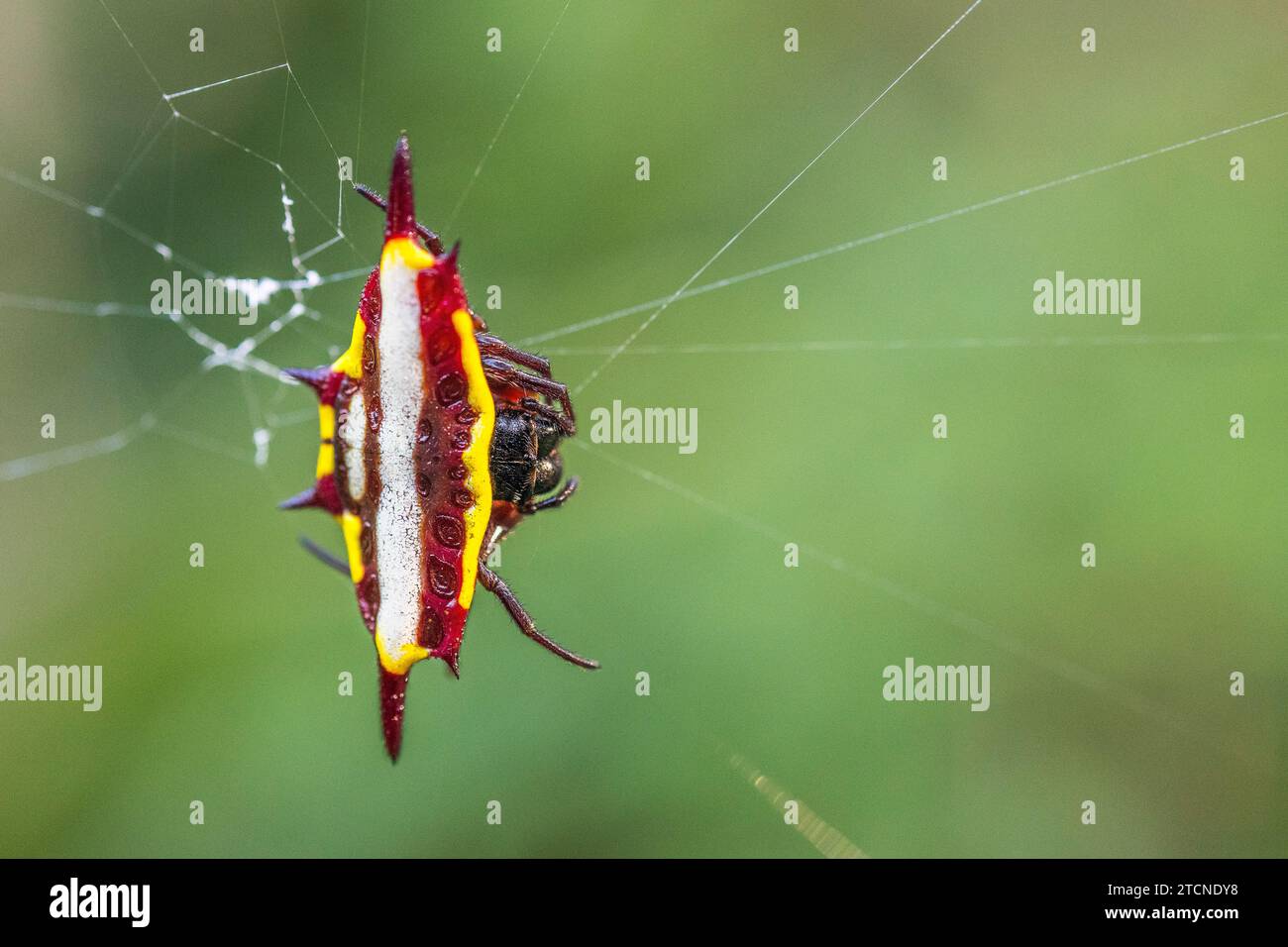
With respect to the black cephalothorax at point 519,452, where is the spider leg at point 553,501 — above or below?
below

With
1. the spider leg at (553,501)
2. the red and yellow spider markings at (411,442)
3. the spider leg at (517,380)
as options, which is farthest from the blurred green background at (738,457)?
the red and yellow spider markings at (411,442)

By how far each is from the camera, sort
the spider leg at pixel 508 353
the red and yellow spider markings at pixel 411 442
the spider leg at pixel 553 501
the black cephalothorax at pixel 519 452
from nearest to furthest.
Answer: the red and yellow spider markings at pixel 411 442 < the spider leg at pixel 508 353 < the black cephalothorax at pixel 519 452 < the spider leg at pixel 553 501

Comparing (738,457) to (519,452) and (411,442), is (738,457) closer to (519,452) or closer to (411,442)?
(519,452)

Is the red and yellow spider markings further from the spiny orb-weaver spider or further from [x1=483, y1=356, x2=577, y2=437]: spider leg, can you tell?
[x1=483, y1=356, x2=577, y2=437]: spider leg

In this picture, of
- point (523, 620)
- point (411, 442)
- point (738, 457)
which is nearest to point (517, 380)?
point (411, 442)

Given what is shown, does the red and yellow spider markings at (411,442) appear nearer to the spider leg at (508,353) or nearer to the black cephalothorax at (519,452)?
Result: the spider leg at (508,353)

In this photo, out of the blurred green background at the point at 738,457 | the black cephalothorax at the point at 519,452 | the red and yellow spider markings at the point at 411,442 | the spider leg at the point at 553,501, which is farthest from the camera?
the blurred green background at the point at 738,457

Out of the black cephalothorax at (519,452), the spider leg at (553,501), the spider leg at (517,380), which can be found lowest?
the spider leg at (553,501)

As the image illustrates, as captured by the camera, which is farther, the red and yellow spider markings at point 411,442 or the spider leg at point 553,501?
the spider leg at point 553,501
